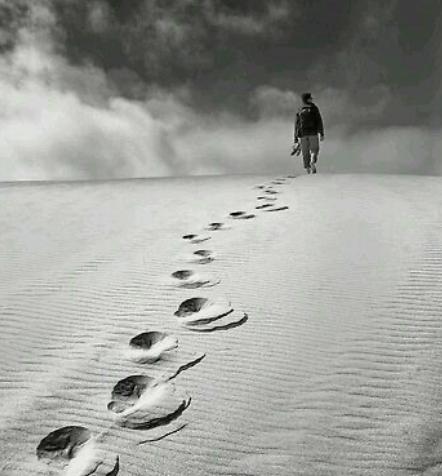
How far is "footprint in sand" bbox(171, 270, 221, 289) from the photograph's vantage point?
3.04 meters

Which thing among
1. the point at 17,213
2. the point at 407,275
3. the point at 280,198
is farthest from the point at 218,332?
the point at 17,213

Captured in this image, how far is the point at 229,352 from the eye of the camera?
7.13ft

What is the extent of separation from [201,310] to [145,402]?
884mm

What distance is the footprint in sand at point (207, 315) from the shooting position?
7.97ft

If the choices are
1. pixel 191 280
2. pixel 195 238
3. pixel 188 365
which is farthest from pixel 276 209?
pixel 188 365

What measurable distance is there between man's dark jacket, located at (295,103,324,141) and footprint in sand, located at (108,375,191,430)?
8.49 meters

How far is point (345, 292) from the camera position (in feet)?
9.12

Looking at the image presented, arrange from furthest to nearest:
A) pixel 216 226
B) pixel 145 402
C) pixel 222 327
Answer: pixel 216 226
pixel 222 327
pixel 145 402

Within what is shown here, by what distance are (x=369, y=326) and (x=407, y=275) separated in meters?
0.77

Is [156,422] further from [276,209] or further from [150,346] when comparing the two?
[276,209]

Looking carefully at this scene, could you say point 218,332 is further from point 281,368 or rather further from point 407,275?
point 407,275

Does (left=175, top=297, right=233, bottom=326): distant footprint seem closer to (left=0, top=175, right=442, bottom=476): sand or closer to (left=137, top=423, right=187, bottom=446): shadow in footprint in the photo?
(left=0, top=175, right=442, bottom=476): sand

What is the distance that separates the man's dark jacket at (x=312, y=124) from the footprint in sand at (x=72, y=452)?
8.82m

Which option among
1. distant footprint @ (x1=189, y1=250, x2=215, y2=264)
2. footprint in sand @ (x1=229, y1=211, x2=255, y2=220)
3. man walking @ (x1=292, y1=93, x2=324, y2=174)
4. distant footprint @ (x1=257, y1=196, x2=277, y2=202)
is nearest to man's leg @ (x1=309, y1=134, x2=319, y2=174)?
man walking @ (x1=292, y1=93, x2=324, y2=174)
